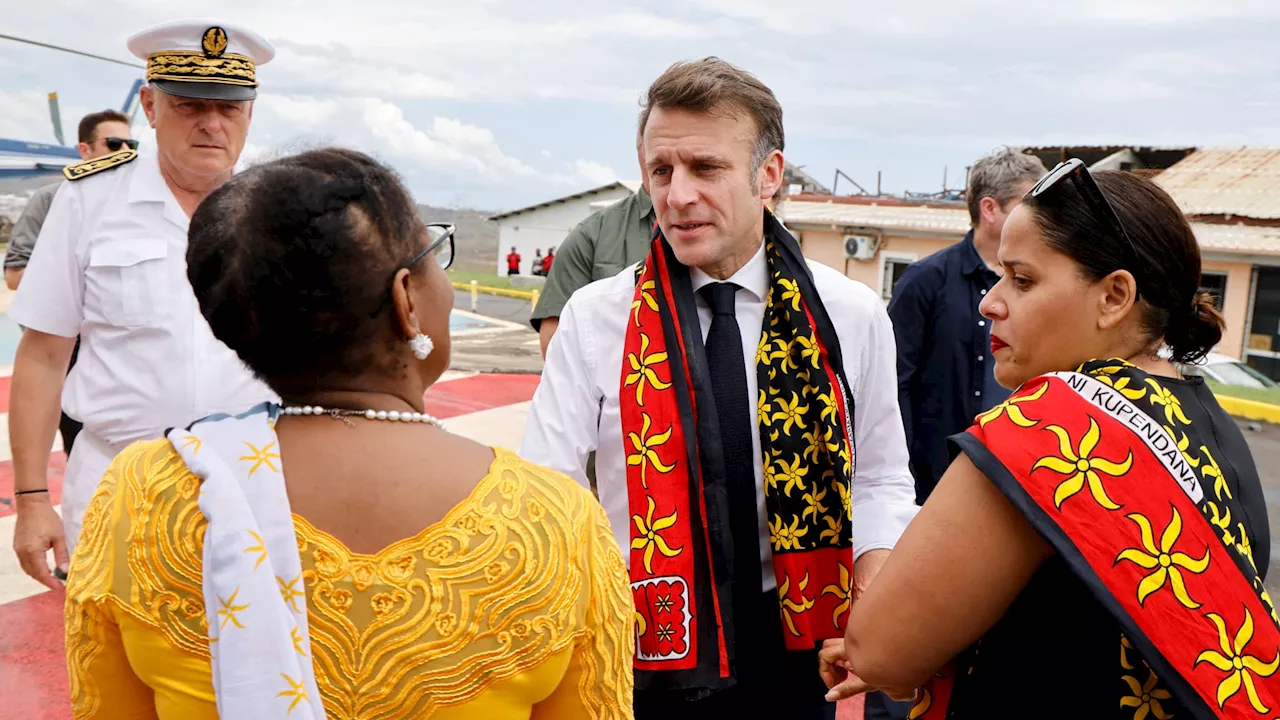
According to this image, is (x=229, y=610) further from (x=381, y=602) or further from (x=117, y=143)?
(x=117, y=143)

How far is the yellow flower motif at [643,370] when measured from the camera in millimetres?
2078

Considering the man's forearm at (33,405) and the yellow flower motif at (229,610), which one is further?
the man's forearm at (33,405)

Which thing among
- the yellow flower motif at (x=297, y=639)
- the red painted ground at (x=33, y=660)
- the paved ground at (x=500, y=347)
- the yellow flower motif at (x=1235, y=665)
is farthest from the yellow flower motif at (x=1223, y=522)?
the paved ground at (x=500, y=347)

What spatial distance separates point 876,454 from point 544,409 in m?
0.81

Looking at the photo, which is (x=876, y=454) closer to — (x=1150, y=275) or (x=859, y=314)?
(x=859, y=314)

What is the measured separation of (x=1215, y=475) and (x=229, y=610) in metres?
1.32

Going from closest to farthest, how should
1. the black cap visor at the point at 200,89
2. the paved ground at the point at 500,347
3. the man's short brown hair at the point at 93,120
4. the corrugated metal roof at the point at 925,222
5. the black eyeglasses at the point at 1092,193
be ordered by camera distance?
the black eyeglasses at the point at 1092,193
the black cap visor at the point at 200,89
the man's short brown hair at the point at 93,120
the paved ground at the point at 500,347
the corrugated metal roof at the point at 925,222

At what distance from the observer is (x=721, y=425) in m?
2.13

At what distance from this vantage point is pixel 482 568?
115cm

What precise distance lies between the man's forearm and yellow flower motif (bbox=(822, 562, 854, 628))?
2025 millimetres

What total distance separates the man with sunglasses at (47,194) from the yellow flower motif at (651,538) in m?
3.60

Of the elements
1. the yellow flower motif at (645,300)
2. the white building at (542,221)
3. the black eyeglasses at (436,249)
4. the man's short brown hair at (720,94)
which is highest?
the man's short brown hair at (720,94)

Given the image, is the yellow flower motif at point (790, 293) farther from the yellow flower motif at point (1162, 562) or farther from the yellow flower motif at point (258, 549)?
the yellow flower motif at point (258, 549)

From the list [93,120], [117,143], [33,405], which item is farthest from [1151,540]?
[93,120]
